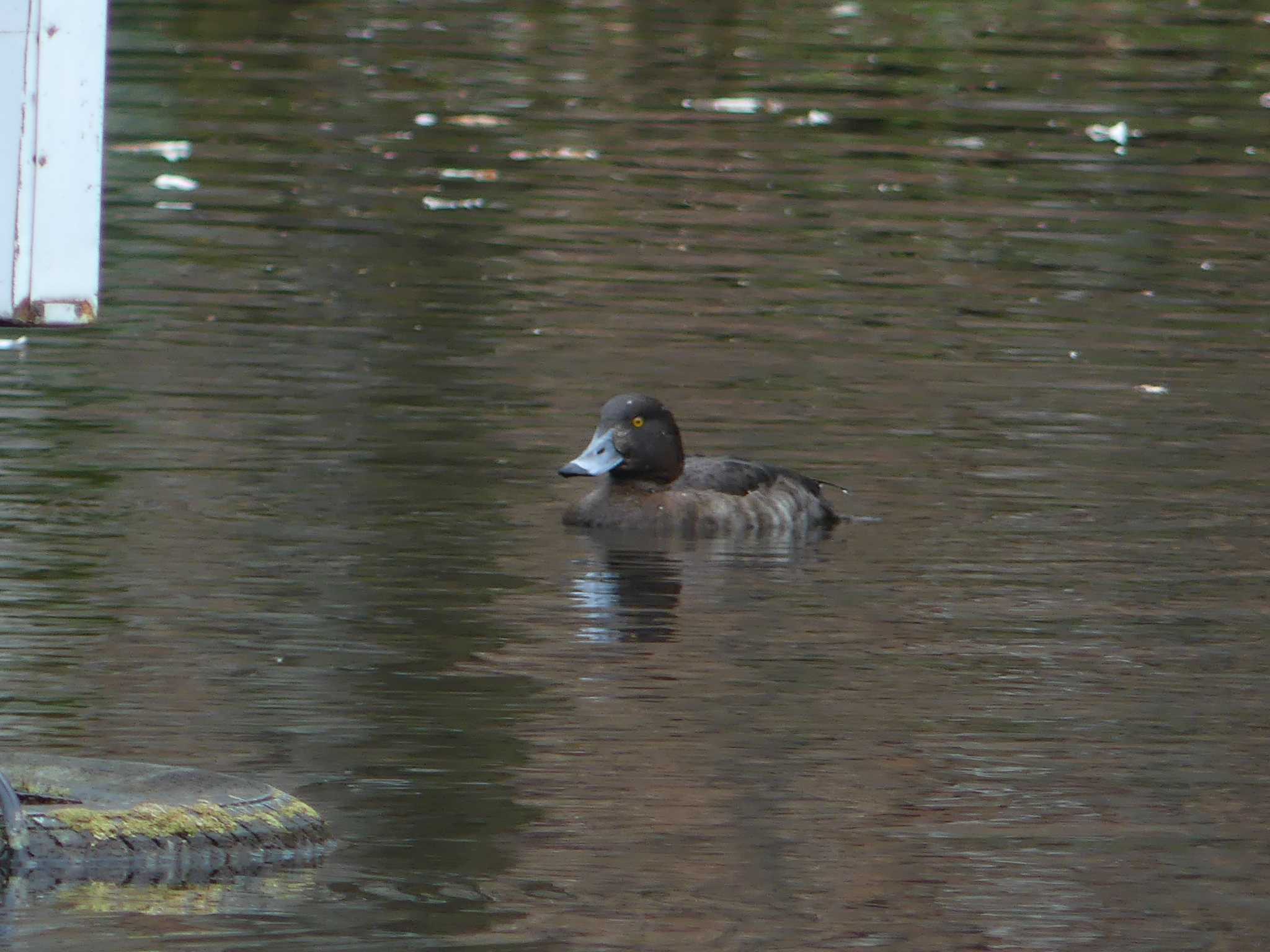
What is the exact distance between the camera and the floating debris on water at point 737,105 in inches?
1099

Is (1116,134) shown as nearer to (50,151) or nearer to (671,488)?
(671,488)

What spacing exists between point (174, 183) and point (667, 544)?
9982mm

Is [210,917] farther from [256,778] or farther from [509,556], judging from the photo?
[509,556]

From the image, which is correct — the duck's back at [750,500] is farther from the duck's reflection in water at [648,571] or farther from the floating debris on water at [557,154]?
the floating debris on water at [557,154]

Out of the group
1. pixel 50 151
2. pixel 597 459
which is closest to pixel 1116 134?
pixel 597 459

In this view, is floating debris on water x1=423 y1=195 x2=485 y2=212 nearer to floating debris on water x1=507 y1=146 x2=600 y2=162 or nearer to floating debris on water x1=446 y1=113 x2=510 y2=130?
floating debris on water x1=507 y1=146 x2=600 y2=162

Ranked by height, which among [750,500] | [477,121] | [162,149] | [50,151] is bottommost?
[750,500]

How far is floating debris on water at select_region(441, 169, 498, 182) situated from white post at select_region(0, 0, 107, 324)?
16216 millimetres

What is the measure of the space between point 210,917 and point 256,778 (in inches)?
51.4

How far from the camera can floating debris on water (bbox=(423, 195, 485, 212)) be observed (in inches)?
866

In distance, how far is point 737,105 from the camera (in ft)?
92.4

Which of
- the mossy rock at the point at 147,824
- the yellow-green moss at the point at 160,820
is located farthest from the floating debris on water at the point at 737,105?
the yellow-green moss at the point at 160,820

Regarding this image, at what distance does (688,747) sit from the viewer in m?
9.34

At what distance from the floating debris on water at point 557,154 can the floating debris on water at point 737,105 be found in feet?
10.1
